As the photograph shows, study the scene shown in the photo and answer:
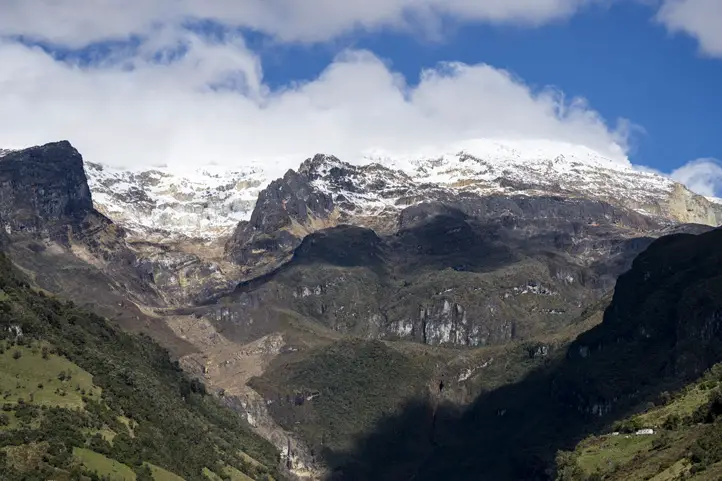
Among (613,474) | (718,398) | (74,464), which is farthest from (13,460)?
(718,398)

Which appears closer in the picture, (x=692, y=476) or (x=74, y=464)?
(x=692, y=476)

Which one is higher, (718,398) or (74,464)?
(718,398)

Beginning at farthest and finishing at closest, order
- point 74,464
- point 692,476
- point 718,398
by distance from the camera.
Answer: point 74,464 < point 718,398 < point 692,476

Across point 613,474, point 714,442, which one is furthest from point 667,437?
point 714,442

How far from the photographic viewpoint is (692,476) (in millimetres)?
154625

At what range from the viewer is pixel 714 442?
162m

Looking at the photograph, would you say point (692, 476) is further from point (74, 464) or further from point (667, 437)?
point (74, 464)

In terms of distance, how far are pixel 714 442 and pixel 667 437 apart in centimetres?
3041

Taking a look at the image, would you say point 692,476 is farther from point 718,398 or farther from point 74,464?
point 74,464

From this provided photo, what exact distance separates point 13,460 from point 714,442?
9957cm

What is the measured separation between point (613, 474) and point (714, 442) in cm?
3227

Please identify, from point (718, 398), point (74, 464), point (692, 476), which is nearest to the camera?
point (692, 476)

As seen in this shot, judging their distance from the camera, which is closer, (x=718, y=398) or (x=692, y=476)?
(x=692, y=476)

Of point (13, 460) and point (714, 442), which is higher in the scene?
point (714, 442)
